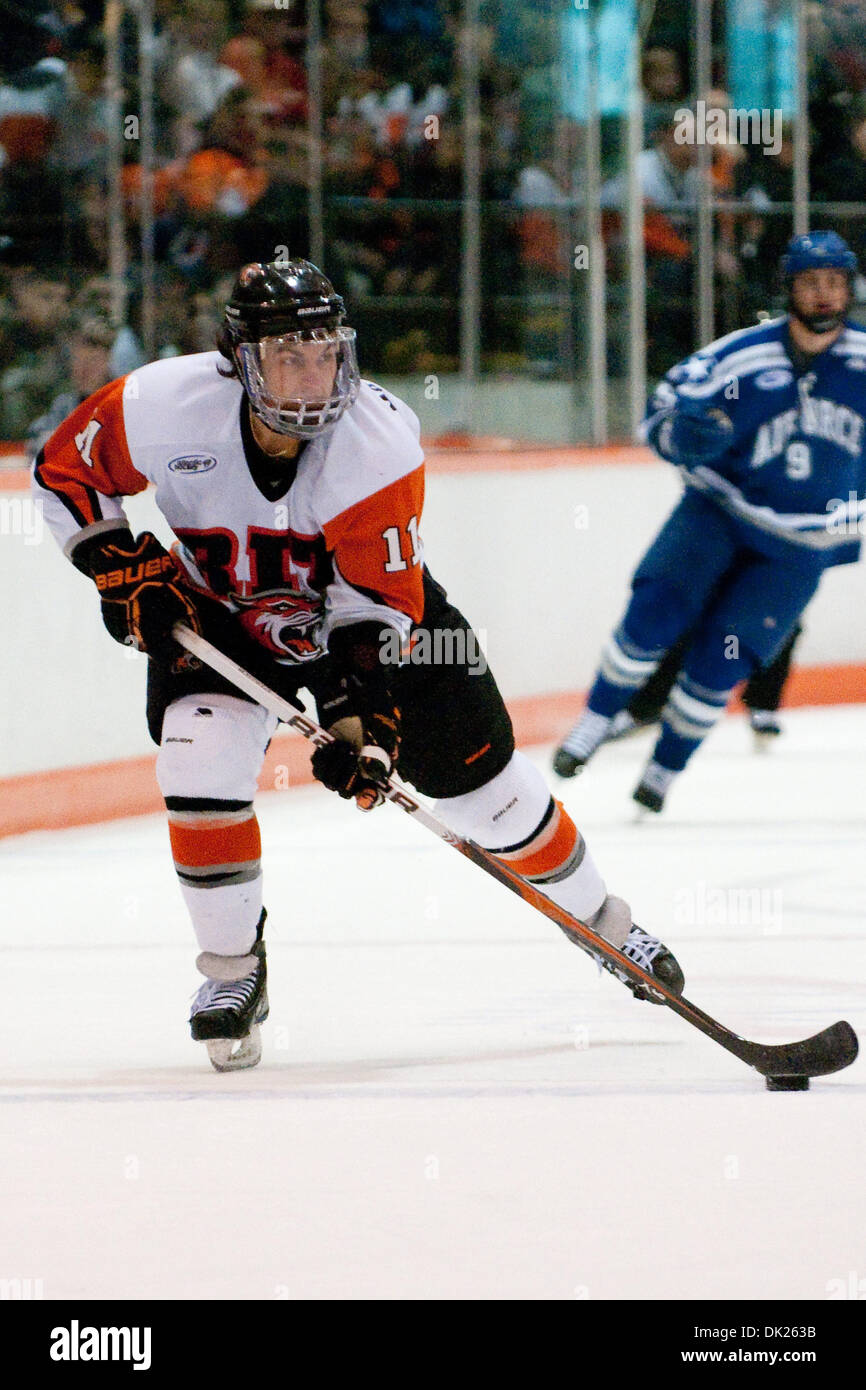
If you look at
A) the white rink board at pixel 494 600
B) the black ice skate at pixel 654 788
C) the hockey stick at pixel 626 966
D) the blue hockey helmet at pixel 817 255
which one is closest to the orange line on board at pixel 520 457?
the white rink board at pixel 494 600

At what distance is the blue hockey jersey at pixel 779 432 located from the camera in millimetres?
5422

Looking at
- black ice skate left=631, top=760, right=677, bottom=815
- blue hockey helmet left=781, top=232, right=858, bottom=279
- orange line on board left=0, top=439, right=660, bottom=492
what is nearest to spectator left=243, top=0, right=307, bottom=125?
orange line on board left=0, top=439, right=660, bottom=492

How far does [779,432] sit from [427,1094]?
111 inches

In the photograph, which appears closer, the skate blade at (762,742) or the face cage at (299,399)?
the face cage at (299,399)

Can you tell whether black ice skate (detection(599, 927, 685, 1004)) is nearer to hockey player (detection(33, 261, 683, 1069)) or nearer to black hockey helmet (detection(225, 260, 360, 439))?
hockey player (detection(33, 261, 683, 1069))

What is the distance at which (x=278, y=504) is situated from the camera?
2.99 m

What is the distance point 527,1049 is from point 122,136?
12.1 ft

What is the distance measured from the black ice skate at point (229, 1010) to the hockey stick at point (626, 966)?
29cm

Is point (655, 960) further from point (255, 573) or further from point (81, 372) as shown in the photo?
point (81, 372)

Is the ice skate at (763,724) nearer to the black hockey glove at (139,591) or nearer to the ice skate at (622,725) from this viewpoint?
the ice skate at (622,725)

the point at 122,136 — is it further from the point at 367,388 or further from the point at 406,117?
the point at 367,388

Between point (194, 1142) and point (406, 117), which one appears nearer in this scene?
point (194, 1142)
